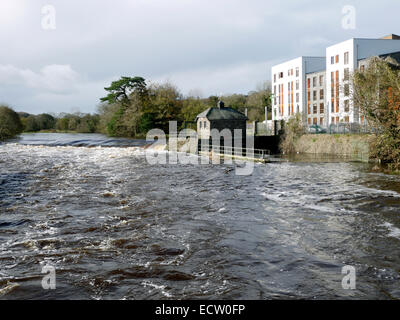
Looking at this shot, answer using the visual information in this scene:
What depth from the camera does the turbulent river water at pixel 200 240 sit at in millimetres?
6605

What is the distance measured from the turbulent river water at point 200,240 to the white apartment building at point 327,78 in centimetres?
2628

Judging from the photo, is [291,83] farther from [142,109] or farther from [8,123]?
[8,123]

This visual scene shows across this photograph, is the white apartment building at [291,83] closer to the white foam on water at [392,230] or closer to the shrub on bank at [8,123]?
the white foam on water at [392,230]

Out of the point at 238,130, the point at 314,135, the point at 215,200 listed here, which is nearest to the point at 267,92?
the point at 238,130

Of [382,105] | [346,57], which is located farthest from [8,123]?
[382,105]

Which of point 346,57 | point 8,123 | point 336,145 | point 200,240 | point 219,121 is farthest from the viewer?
point 8,123

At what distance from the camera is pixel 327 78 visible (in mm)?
54000

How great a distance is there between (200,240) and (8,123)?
72473mm

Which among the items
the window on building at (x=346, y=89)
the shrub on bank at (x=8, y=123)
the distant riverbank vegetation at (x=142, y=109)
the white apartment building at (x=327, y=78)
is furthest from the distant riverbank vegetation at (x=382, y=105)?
the shrub on bank at (x=8, y=123)

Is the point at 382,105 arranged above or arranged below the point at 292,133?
above

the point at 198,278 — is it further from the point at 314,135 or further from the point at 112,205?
the point at 314,135
